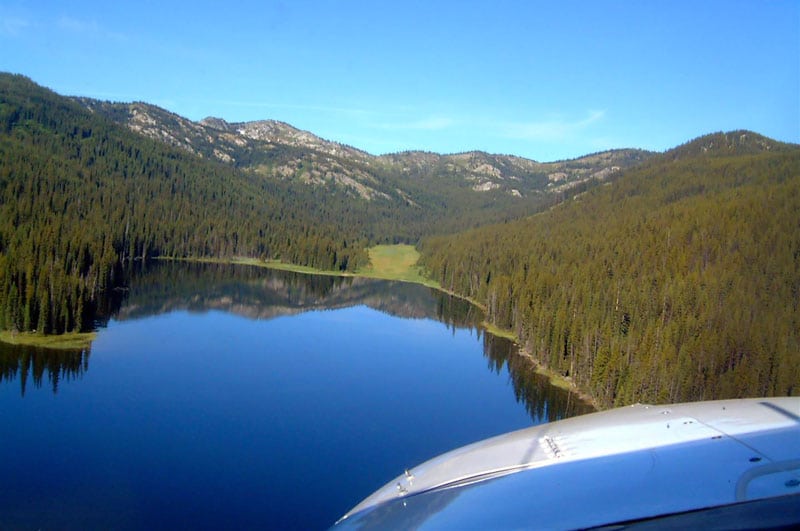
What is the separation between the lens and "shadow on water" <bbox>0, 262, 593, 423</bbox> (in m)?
47.2

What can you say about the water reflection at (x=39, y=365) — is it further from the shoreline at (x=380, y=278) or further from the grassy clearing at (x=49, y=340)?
the shoreline at (x=380, y=278)

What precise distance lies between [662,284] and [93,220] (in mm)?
93669

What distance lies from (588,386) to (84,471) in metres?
37.6

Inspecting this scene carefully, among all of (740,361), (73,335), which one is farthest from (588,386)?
(73,335)

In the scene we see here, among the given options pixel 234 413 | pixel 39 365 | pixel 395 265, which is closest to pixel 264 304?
pixel 39 365

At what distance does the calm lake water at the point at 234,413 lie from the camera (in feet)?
89.1

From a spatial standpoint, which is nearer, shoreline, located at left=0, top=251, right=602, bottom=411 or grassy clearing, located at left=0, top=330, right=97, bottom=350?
grassy clearing, located at left=0, top=330, right=97, bottom=350

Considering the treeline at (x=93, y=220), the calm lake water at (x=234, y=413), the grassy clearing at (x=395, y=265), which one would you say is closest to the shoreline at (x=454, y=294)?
the grassy clearing at (x=395, y=265)

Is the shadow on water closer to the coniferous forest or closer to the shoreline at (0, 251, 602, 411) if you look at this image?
the shoreline at (0, 251, 602, 411)

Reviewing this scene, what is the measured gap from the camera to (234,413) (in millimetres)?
39281

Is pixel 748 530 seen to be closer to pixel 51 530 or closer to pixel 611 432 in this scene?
pixel 611 432

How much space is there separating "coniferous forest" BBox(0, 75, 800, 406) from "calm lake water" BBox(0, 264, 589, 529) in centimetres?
627

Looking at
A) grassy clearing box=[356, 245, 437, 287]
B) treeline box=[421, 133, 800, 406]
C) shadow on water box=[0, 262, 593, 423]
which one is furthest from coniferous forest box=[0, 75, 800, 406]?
grassy clearing box=[356, 245, 437, 287]

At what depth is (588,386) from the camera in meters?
51.6
